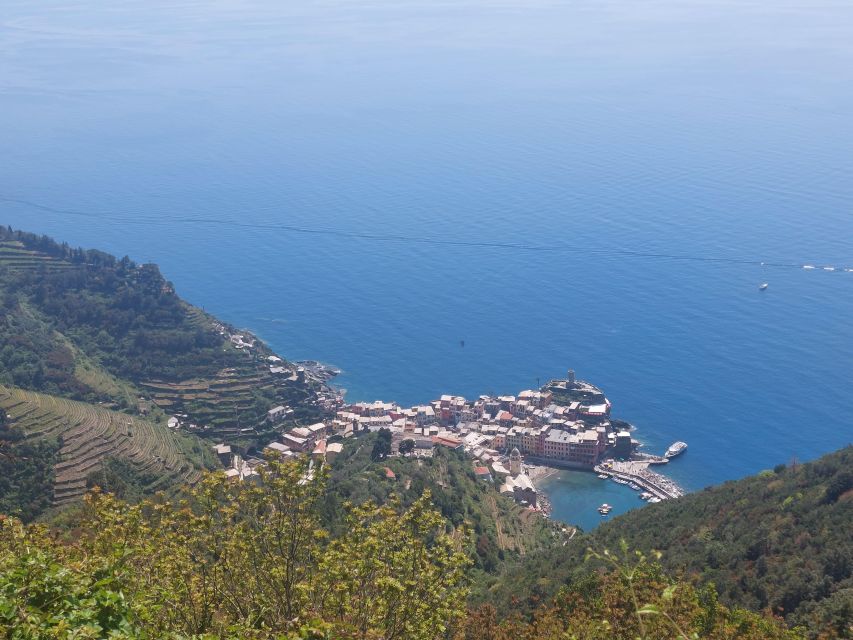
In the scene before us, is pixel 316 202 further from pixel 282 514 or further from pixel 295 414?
pixel 282 514

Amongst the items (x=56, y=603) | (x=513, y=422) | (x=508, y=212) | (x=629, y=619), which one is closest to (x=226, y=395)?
(x=513, y=422)

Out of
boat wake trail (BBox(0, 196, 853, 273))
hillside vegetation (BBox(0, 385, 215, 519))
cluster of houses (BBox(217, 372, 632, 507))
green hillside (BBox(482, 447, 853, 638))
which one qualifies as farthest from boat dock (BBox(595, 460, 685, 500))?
boat wake trail (BBox(0, 196, 853, 273))

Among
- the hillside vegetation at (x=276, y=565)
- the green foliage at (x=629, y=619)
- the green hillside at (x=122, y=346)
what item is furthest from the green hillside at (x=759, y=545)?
the green hillside at (x=122, y=346)

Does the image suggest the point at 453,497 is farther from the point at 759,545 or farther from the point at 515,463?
the point at 759,545

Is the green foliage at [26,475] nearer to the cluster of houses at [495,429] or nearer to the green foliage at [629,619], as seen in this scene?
the cluster of houses at [495,429]

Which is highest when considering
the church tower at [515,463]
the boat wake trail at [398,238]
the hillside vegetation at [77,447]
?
the boat wake trail at [398,238]

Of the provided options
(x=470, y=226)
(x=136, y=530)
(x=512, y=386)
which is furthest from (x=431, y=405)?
(x=136, y=530)

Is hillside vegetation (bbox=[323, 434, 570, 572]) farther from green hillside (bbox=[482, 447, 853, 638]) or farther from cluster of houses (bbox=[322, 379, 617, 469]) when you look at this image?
cluster of houses (bbox=[322, 379, 617, 469])
